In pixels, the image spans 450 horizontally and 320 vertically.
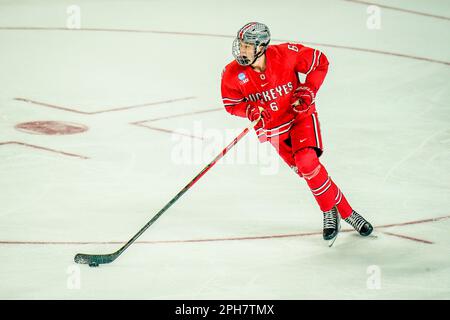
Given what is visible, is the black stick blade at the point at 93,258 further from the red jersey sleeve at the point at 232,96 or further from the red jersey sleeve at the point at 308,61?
the red jersey sleeve at the point at 308,61

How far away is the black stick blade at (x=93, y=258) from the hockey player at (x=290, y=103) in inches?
43.3

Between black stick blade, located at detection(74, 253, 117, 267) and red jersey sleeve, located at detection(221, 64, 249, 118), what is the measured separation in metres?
1.09

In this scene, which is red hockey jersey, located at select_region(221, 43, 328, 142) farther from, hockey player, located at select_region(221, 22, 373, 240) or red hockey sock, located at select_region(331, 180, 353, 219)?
red hockey sock, located at select_region(331, 180, 353, 219)

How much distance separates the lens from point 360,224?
634 centimetres

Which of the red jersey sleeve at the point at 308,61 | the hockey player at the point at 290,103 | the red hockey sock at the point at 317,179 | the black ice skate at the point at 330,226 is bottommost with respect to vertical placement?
the black ice skate at the point at 330,226

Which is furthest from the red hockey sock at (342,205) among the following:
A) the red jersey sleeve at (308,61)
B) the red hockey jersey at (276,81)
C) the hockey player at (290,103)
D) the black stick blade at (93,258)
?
the black stick blade at (93,258)

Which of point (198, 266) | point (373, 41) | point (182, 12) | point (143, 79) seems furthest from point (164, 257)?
point (182, 12)

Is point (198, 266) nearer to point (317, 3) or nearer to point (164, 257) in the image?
point (164, 257)

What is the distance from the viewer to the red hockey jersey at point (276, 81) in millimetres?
6176

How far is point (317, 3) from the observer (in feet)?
41.2

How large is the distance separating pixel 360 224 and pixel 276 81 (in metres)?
0.95

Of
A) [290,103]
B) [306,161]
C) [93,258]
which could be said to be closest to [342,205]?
[306,161]

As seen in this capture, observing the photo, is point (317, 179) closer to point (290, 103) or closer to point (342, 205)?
point (342, 205)

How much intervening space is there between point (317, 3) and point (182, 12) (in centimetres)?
156
